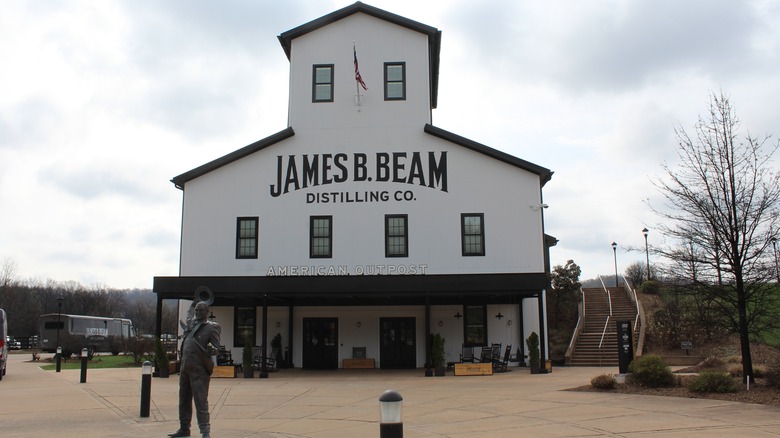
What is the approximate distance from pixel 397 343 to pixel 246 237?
7.39m

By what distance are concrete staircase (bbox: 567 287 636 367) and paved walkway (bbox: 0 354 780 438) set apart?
7.84 m

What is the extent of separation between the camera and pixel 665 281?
16438mm

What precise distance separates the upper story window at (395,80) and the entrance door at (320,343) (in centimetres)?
958

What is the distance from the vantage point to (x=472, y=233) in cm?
2589

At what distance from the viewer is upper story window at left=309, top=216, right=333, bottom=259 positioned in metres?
26.2

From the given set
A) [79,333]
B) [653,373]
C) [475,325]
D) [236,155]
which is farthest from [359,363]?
[79,333]

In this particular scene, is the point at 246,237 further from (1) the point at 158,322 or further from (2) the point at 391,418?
(2) the point at 391,418

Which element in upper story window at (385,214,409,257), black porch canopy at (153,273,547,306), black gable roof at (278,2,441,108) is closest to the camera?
black porch canopy at (153,273,547,306)

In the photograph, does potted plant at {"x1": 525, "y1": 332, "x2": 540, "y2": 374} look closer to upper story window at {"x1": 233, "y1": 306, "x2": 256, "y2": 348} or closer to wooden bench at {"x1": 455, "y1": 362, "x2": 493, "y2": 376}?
wooden bench at {"x1": 455, "y1": 362, "x2": 493, "y2": 376}

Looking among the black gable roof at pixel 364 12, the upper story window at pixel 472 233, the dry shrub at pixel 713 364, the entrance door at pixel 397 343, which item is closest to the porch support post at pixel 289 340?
the entrance door at pixel 397 343

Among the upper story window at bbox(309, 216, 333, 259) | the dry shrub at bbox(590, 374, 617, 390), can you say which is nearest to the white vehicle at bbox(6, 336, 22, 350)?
the upper story window at bbox(309, 216, 333, 259)

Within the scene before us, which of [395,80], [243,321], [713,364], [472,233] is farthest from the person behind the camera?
[395,80]

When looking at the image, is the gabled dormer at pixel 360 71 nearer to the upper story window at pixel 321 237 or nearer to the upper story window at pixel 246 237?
the upper story window at pixel 321 237

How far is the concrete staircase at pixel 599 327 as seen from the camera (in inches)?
1064
